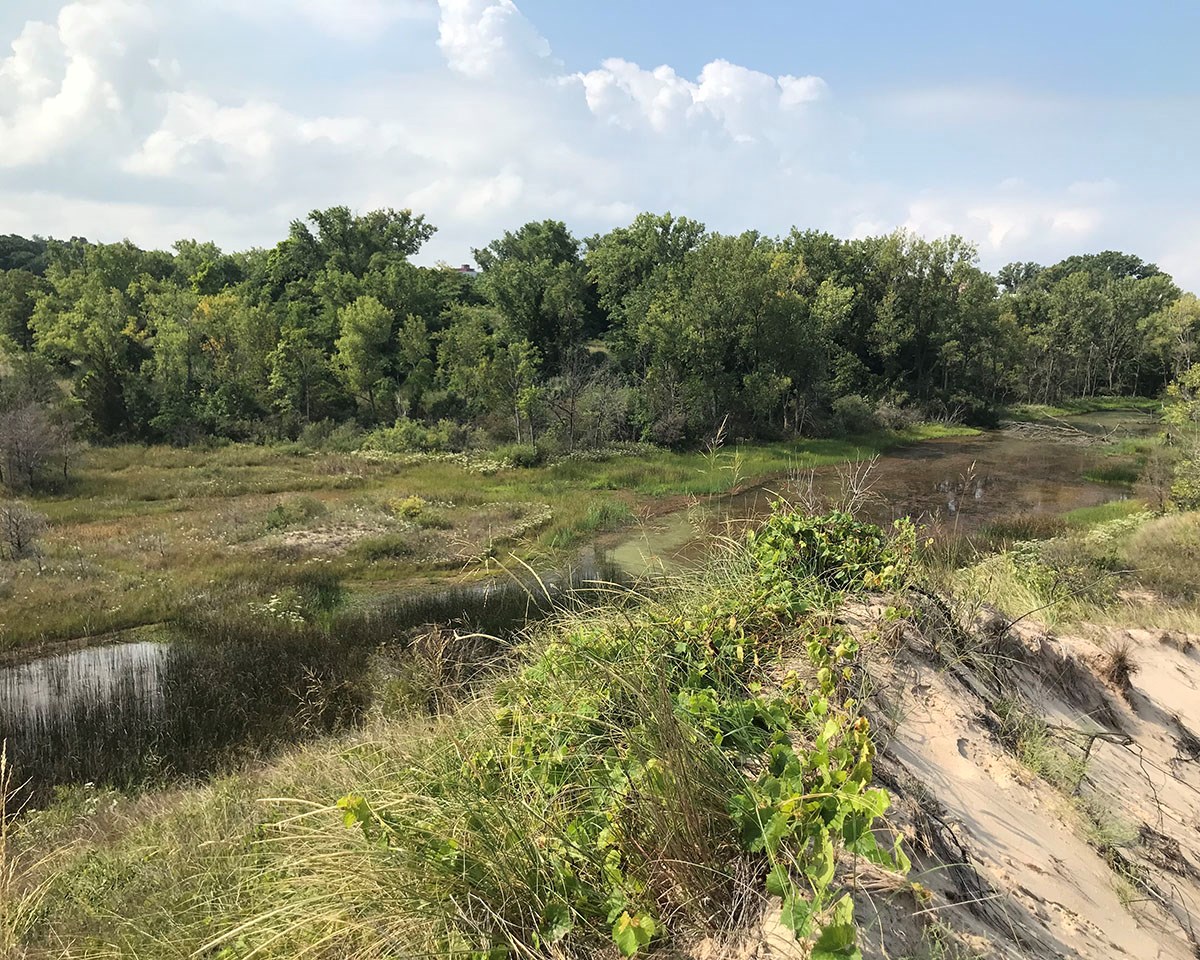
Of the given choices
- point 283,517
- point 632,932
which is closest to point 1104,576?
point 632,932

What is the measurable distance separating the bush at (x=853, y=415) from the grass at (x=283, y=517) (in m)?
6.62

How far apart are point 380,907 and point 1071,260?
121595 millimetres

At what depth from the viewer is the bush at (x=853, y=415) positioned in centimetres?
3862

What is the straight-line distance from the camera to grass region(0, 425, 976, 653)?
44.8ft

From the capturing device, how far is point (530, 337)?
40.6 m

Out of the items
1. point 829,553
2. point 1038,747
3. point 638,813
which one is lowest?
point 1038,747

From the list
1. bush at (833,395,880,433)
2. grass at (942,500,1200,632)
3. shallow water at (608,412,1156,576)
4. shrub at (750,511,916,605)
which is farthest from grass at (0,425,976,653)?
bush at (833,395,880,433)

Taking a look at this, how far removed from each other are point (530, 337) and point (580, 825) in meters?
39.5

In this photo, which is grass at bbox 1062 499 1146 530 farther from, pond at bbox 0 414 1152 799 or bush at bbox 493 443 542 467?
bush at bbox 493 443 542 467

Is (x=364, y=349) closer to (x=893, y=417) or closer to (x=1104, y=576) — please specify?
(x=893, y=417)

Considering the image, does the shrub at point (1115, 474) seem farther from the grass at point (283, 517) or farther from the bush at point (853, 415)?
the bush at point (853, 415)

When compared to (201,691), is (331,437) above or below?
above

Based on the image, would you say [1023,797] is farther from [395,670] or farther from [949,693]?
[395,670]

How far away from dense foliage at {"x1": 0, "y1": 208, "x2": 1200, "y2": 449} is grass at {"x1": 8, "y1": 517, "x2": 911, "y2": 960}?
27404mm
